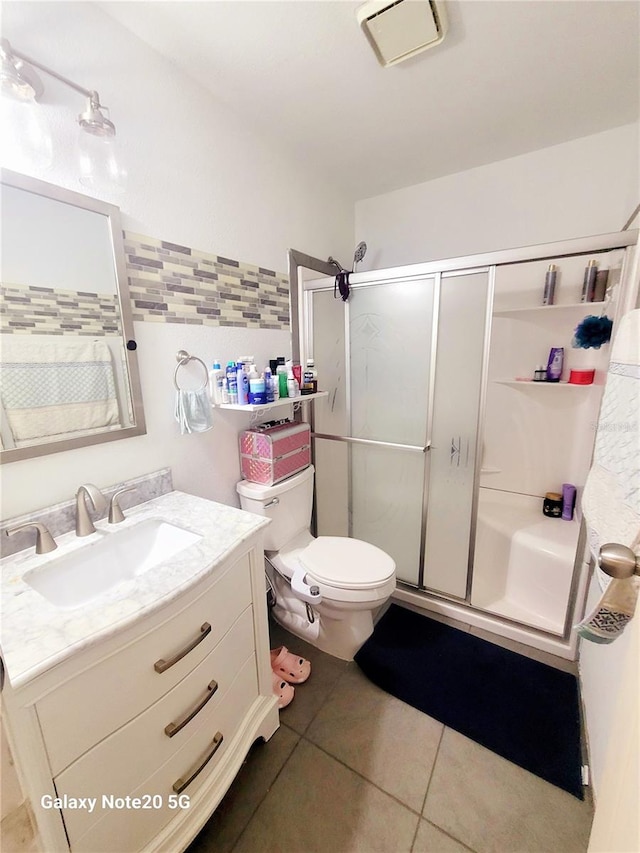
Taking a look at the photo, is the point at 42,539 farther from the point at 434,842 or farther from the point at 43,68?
the point at 434,842

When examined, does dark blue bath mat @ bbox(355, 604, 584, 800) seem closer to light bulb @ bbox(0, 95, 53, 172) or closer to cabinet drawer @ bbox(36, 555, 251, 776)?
cabinet drawer @ bbox(36, 555, 251, 776)

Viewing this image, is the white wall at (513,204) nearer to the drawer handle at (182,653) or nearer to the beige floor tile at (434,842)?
the drawer handle at (182,653)

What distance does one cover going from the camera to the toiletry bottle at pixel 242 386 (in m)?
1.38

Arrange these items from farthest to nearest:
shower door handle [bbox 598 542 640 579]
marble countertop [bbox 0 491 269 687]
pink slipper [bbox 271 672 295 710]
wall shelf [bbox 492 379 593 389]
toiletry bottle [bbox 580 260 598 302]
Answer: wall shelf [bbox 492 379 593 389], toiletry bottle [bbox 580 260 598 302], pink slipper [bbox 271 672 295 710], marble countertop [bbox 0 491 269 687], shower door handle [bbox 598 542 640 579]

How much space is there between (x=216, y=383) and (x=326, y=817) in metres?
1.50

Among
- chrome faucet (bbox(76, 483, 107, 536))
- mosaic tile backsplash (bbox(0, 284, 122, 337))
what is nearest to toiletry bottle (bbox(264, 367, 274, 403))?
mosaic tile backsplash (bbox(0, 284, 122, 337))

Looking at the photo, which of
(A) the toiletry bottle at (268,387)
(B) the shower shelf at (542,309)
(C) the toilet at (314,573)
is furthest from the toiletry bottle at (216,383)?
(B) the shower shelf at (542,309)

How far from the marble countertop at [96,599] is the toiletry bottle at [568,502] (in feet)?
6.11

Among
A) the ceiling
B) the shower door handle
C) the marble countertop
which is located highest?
the ceiling

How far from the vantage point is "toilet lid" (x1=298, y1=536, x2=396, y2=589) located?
1.45m

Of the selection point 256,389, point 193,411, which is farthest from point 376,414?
point 193,411

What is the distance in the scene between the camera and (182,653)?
83cm

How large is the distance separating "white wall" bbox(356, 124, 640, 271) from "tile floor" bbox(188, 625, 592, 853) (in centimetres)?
235

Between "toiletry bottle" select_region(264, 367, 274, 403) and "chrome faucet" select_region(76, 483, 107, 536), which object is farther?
"toiletry bottle" select_region(264, 367, 274, 403)
